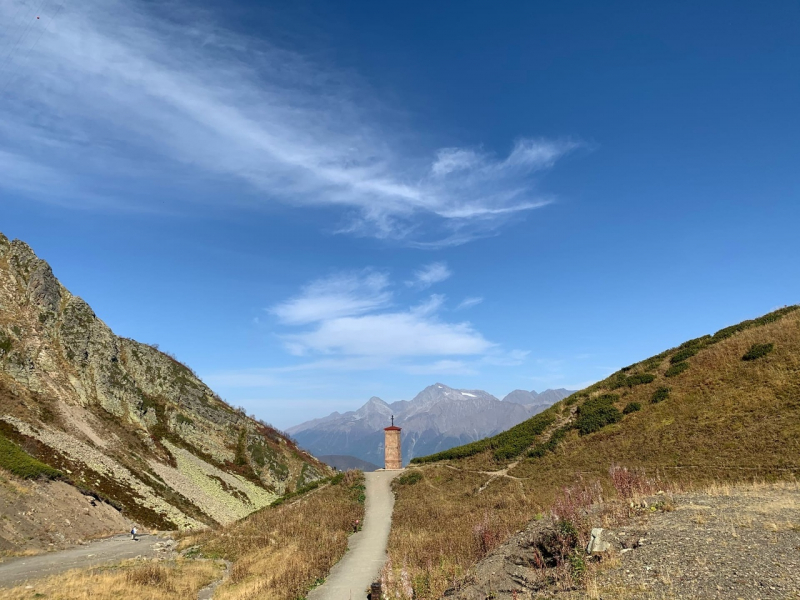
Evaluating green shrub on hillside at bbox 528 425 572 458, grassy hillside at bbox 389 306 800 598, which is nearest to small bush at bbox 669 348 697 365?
grassy hillside at bbox 389 306 800 598

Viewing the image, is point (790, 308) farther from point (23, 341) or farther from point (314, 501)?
point (23, 341)

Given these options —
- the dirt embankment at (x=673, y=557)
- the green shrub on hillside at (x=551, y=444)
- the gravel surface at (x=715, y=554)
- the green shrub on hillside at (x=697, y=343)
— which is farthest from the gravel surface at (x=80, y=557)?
the green shrub on hillside at (x=697, y=343)

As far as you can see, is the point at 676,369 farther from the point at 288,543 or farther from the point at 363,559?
the point at 288,543

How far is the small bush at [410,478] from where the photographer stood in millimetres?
38797

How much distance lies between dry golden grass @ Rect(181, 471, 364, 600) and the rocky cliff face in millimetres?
23142

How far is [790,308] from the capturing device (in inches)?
1601

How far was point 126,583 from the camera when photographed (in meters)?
18.7

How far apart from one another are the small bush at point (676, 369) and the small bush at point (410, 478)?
2390cm

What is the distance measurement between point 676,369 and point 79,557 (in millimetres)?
46502

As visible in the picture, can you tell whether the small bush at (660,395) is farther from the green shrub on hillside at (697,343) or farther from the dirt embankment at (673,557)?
the dirt embankment at (673,557)

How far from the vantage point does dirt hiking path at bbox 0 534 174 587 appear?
21.7 m

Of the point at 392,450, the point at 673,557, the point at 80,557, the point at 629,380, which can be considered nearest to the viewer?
the point at 673,557

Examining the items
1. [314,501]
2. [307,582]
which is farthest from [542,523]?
[314,501]

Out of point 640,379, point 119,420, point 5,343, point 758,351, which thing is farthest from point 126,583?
point 119,420
